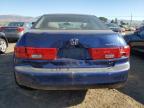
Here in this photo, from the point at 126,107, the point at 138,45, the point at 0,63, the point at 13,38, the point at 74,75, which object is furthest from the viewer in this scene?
the point at 13,38

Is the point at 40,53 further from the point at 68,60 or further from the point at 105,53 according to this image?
the point at 105,53

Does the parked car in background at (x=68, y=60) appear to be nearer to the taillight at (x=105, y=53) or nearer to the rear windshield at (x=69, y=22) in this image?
the taillight at (x=105, y=53)

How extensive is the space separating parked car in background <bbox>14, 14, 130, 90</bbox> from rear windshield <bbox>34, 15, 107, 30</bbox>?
78 cm

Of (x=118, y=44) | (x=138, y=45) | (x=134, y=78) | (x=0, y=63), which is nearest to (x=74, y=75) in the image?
(x=118, y=44)

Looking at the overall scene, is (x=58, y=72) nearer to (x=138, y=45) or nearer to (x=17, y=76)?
(x=17, y=76)

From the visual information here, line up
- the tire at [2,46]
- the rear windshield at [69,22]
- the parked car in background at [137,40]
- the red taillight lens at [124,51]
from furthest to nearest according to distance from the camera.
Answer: the tire at [2,46] → the parked car in background at [137,40] → the rear windshield at [69,22] → the red taillight lens at [124,51]

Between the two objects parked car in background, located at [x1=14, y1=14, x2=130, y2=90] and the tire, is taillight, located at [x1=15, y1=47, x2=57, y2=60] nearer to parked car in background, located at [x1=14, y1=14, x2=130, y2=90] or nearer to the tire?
parked car in background, located at [x1=14, y1=14, x2=130, y2=90]

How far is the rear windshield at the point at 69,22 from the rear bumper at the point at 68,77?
1.07 meters

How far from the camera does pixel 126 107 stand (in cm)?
425

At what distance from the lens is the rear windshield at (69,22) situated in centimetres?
469

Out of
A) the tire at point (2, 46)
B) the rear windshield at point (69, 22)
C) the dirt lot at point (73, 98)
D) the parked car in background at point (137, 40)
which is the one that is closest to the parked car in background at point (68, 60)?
the dirt lot at point (73, 98)

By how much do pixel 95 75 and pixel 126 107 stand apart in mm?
930

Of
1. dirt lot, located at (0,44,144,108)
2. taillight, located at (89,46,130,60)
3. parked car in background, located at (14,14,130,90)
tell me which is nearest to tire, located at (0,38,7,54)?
dirt lot, located at (0,44,144,108)

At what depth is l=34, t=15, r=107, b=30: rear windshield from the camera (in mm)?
4688
